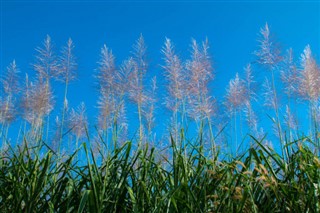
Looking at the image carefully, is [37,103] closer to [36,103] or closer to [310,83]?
[36,103]

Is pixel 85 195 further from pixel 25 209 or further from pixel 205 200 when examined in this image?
pixel 205 200

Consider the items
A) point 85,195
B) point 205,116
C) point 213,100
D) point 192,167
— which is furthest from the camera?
point 213,100

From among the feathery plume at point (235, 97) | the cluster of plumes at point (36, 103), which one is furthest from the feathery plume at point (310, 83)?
the cluster of plumes at point (36, 103)

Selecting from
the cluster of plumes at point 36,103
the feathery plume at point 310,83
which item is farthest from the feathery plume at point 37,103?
the feathery plume at point 310,83

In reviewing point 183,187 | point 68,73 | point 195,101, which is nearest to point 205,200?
point 183,187

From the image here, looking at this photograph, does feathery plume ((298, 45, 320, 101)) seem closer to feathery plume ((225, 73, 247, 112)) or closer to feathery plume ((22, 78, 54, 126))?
feathery plume ((225, 73, 247, 112))

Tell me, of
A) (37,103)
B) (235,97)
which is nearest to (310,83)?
(235,97)

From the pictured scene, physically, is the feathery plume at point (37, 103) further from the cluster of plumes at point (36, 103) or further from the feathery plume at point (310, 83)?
the feathery plume at point (310, 83)

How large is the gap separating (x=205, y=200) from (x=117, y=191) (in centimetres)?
51

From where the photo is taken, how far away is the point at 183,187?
2484mm

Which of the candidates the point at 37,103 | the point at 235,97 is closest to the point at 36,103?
the point at 37,103

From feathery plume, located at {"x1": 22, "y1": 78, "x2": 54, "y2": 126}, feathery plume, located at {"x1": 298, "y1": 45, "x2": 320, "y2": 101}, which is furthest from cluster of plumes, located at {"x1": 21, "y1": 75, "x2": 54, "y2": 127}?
feathery plume, located at {"x1": 298, "y1": 45, "x2": 320, "y2": 101}

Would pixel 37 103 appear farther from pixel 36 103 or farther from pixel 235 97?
pixel 235 97

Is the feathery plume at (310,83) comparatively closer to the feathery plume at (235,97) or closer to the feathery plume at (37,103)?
the feathery plume at (235,97)
